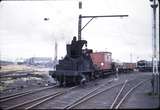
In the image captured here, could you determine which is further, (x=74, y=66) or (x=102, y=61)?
(x=102, y=61)

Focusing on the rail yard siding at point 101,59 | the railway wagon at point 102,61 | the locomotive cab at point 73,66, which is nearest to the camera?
the locomotive cab at point 73,66

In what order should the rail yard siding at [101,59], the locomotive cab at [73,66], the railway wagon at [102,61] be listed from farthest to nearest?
the rail yard siding at [101,59], the railway wagon at [102,61], the locomotive cab at [73,66]

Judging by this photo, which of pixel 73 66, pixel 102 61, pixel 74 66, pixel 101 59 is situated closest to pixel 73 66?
pixel 73 66

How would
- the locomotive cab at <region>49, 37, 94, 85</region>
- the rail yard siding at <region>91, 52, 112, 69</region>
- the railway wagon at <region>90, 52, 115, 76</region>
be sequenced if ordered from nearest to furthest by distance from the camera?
the locomotive cab at <region>49, 37, 94, 85</region> < the railway wagon at <region>90, 52, 115, 76</region> < the rail yard siding at <region>91, 52, 112, 69</region>

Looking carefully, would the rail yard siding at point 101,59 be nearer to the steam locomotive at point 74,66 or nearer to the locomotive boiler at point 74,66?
the steam locomotive at point 74,66

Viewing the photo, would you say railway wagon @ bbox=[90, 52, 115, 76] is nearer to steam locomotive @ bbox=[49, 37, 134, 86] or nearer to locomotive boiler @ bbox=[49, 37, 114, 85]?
steam locomotive @ bbox=[49, 37, 134, 86]

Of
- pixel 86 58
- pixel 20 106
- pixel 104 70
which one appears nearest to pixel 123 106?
pixel 20 106

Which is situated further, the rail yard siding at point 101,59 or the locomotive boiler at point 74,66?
the rail yard siding at point 101,59

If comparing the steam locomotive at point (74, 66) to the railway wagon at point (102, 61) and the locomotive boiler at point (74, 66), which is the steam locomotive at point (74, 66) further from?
the railway wagon at point (102, 61)

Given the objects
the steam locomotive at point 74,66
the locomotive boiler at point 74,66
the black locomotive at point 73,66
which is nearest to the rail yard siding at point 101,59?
the steam locomotive at point 74,66

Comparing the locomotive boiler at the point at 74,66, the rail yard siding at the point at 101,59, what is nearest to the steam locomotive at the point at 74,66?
the locomotive boiler at the point at 74,66

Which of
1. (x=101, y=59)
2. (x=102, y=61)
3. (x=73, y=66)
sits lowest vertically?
(x=73, y=66)

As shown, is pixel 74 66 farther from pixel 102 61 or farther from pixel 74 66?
pixel 102 61

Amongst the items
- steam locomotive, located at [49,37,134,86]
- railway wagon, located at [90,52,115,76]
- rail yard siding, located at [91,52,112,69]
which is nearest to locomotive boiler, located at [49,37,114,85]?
steam locomotive, located at [49,37,134,86]
